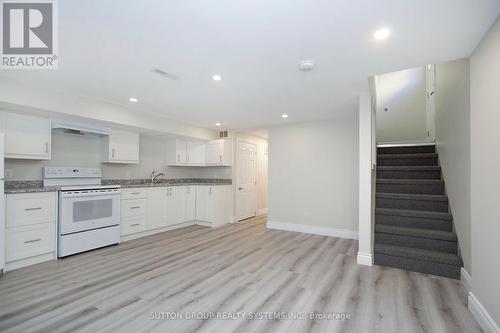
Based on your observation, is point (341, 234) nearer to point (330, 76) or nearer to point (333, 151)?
point (333, 151)

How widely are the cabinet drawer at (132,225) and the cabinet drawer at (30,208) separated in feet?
3.57

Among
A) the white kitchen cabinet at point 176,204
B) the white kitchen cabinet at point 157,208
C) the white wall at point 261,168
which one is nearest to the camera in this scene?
the white kitchen cabinet at point 157,208

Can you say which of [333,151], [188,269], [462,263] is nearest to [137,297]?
[188,269]

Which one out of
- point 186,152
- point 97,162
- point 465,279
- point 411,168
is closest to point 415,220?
point 465,279

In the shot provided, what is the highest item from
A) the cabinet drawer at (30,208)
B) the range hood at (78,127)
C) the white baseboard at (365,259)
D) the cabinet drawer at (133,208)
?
the range hood at (78,127)

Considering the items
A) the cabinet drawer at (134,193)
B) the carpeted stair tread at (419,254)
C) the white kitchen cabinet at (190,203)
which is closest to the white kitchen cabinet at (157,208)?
the cabinet drawer at (134,193)

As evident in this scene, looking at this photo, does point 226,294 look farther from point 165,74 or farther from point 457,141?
point 457,141

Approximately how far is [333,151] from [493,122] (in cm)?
299

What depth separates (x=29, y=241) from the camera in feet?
10.0

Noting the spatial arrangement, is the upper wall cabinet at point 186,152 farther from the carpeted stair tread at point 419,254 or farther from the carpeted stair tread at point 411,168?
the carpeted stair tread at point 419,254

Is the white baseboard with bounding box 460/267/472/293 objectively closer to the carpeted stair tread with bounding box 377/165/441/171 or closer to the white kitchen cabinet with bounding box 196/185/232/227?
the carpeted stair tread with bounding box 377/165/441/171

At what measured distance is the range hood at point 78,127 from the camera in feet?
11.7

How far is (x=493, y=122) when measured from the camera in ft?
5.97

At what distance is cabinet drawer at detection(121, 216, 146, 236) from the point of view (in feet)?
13.8
